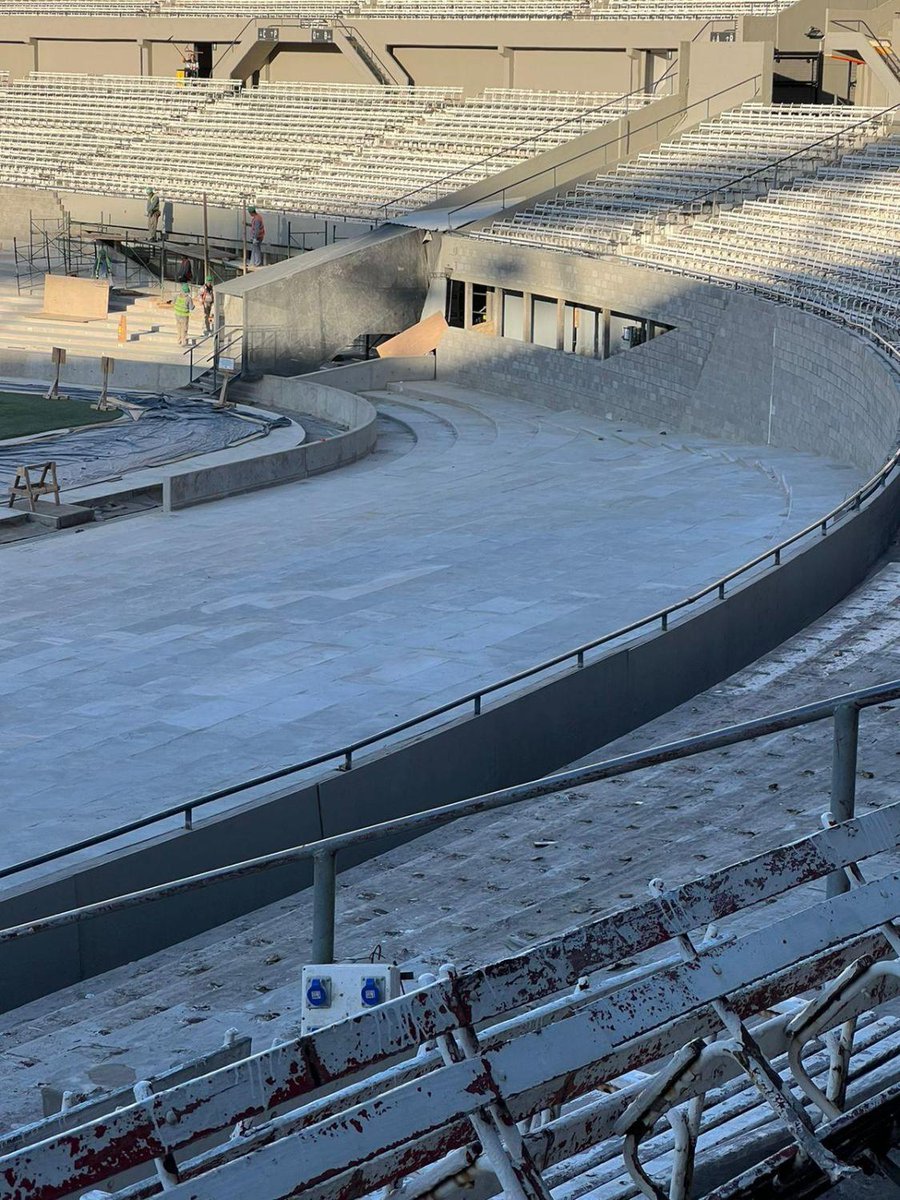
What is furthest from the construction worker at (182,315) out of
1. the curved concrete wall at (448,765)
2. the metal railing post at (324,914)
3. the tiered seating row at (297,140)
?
the metal railing post at (324,914)

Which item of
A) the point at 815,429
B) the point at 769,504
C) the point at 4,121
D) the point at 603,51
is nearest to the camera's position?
the point at 769,504

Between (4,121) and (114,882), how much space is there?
44.8 meters

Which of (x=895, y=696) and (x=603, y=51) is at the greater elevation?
(x=603, y=51)

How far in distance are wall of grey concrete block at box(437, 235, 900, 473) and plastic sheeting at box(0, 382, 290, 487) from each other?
17.6 feet

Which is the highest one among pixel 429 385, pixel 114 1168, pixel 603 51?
pixel 603 51

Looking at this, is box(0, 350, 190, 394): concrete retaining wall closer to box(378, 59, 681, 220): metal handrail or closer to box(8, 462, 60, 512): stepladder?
box(8, 462, 60, 512): stepladder

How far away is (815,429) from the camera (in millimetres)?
23797

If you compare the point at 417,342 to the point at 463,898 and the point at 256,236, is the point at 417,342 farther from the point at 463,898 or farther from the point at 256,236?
the point at 463,898

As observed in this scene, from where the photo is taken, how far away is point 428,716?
1108 cm

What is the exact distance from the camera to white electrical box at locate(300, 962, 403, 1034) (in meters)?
5.03

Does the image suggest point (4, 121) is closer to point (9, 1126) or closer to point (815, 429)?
point (815, 429)

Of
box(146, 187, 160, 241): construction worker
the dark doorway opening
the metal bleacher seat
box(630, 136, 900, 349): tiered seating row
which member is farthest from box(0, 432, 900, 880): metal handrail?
the dark doorway opening

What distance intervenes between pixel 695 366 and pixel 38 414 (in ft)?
33.9

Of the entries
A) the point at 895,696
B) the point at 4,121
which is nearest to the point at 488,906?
the point at 895,696
